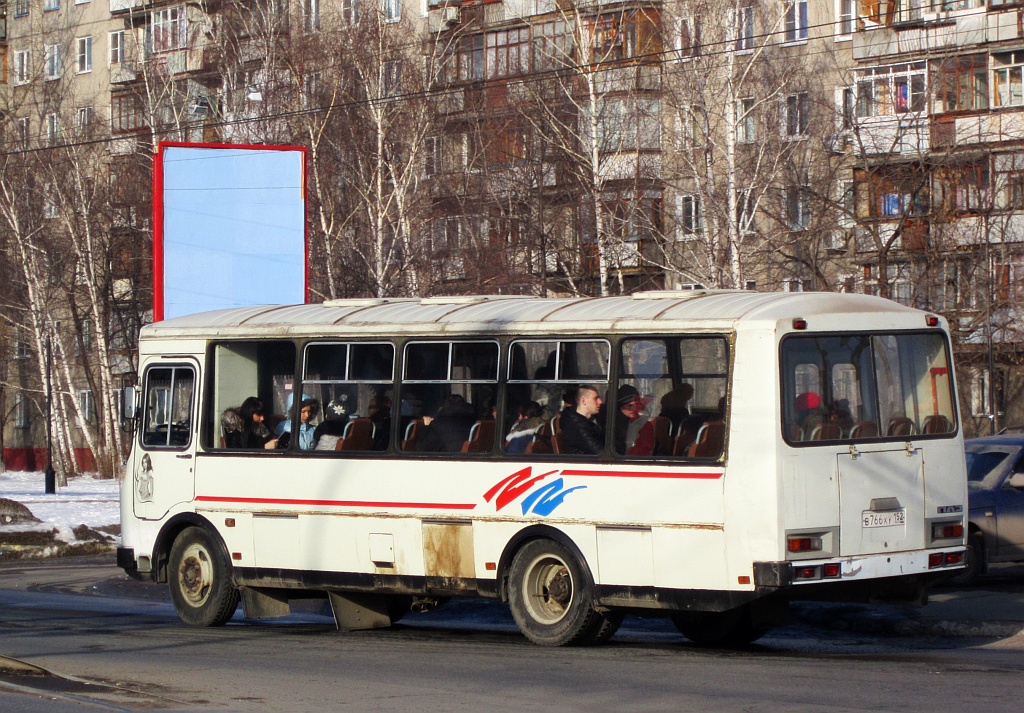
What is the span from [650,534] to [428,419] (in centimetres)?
226

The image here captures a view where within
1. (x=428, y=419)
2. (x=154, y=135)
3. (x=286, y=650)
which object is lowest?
(x=286, y=650)

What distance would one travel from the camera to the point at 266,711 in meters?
8.36

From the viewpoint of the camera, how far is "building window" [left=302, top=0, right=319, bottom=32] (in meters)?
41.3

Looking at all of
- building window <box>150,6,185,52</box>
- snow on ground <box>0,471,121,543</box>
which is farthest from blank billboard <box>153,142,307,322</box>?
building window <box>150,6,185,52</box>

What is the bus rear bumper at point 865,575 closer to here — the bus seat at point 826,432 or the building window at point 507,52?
the bus seat at point 826,432

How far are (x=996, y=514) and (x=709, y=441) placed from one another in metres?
5.80

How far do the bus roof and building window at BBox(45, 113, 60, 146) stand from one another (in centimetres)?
3513

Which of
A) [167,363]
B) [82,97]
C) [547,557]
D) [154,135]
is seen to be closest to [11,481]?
[154,135]

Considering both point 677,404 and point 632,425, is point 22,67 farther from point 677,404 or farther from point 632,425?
point 677,404

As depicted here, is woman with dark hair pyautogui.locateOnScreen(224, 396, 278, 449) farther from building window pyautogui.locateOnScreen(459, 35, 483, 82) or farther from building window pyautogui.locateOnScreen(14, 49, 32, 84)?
building window pyautogui.locateOnScreen(14, 49, 32, 84)

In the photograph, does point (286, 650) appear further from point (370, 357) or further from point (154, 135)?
point (154, 135)

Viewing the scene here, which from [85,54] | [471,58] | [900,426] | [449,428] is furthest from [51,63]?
[900,426]

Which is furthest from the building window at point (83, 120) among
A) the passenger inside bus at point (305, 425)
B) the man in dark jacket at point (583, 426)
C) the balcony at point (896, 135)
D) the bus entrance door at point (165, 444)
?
the man in dark jacket at point (583, 426)

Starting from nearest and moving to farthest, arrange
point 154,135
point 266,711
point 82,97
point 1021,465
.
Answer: point 266,711 → point 1021,465 → point 154,135 → point 82,97
